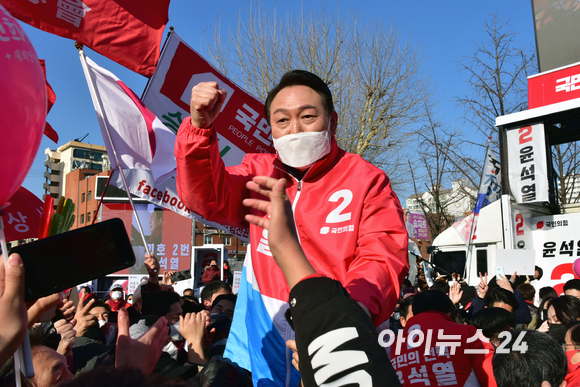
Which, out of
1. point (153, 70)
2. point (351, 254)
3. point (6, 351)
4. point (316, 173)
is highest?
point (153, 70)

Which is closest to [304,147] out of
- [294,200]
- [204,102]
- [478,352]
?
[294,200]

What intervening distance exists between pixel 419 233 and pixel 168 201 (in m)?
19.3

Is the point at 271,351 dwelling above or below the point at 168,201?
below

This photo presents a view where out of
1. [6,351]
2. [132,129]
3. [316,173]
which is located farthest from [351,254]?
[132,129]

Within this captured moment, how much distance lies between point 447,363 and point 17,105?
8.94ft

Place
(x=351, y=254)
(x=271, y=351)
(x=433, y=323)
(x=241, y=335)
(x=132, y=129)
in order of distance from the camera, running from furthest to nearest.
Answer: (x=132, y=129), (x=433, y=323), (x=241, y=335), (x=271, y=351), (x=351, y=254)

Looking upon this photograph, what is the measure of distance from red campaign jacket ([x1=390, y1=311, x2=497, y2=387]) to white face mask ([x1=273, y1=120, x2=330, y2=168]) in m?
1.93

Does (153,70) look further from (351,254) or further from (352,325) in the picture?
(352,325)

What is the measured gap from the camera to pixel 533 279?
9109 mm

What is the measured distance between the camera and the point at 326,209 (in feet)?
4.89

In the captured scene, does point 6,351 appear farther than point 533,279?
No

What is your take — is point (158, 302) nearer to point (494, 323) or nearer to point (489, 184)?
point (494, 323)

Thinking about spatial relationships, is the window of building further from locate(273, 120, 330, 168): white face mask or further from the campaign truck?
locate(273, 120, 330, 168): white face mask

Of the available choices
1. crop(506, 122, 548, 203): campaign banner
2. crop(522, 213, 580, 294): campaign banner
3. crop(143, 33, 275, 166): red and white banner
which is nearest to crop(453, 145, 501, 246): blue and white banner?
crop(506, 122, 548, 203): campaign banner
